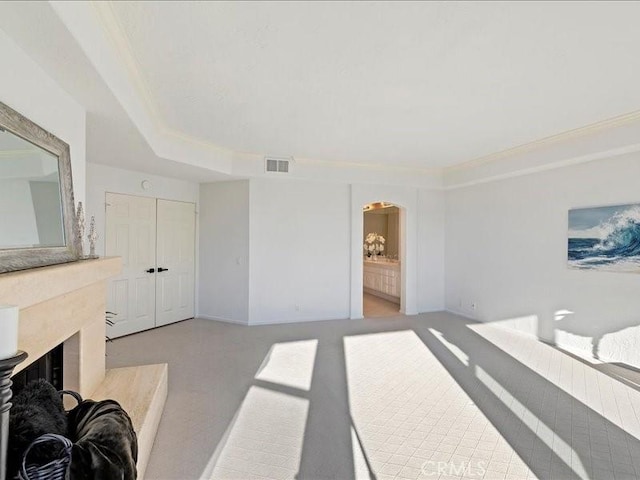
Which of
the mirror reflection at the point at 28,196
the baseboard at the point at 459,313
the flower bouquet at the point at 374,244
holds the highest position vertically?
the mirror reflection at the point at 28,196

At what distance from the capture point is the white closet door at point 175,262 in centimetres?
507

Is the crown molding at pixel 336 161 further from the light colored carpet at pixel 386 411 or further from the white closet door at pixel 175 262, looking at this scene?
the light colored carpet at pixel 386 411

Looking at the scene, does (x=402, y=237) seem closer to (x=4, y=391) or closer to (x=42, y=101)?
(x=42, y=101)

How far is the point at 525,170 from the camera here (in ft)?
14.6

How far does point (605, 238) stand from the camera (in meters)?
3.67

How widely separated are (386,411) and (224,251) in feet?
12.1

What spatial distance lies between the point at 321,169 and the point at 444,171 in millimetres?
2401

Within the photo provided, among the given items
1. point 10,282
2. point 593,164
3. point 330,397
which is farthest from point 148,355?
point 593,164

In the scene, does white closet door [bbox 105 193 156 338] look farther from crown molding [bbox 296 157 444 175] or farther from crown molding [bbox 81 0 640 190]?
crown molding [bbox 296 157 444 175]

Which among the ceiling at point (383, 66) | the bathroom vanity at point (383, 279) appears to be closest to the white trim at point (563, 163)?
the ceiling at point (383, 66)

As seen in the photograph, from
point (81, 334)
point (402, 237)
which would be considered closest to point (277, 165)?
point (402, 237)

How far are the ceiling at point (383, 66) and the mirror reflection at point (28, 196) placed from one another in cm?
94

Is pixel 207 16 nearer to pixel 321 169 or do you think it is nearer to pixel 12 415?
pixel 12 415

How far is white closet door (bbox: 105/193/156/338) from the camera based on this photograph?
14.6 ft
